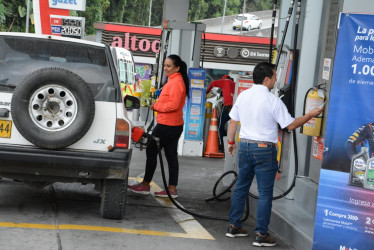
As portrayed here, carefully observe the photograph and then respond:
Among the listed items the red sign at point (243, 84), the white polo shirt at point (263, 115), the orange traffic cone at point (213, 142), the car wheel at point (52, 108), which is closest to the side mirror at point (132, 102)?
the car wheel at point (52, 108)

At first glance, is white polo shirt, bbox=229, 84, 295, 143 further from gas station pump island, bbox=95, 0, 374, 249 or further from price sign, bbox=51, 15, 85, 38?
price sign, bbox=51, 15, 85, 38

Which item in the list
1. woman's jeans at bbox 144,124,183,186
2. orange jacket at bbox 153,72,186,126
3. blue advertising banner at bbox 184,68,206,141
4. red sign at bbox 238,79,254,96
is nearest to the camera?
orange jacket at bbox 153,72,186,126

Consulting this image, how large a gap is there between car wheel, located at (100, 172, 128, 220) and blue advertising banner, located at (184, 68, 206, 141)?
26.8 feet

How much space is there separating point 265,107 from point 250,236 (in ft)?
4.90

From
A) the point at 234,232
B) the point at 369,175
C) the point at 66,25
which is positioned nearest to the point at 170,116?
the point at 234,232

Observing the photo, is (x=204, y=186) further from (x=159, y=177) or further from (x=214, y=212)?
(x=214, y=212)

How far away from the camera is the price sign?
61.8ft

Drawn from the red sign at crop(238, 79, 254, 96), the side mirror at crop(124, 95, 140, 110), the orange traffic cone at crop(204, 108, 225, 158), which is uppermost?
the red sign at crop(238, 79, 254, 96)

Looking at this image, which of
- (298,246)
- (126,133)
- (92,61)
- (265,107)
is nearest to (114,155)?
(126,133)

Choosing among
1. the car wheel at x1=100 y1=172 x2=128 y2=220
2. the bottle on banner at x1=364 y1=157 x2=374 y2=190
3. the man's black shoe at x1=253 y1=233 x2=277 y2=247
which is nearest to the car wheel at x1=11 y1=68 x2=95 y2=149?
the car wheel at x1=100 y1=172 x2=128 y2=220

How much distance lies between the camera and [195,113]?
15.9 m

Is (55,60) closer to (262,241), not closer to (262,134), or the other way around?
(262,134)

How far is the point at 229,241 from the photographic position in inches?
288

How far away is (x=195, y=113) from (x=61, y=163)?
29.4 feet
